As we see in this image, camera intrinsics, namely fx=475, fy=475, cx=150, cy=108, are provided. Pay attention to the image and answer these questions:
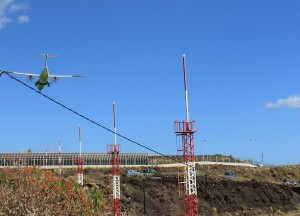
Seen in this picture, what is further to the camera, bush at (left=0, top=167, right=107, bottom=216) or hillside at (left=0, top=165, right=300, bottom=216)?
hillside at (left=0, top=165, right=300, bottom=216)

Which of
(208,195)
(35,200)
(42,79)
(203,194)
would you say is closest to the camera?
(35,200)

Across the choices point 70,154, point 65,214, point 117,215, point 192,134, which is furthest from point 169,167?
point 65,214

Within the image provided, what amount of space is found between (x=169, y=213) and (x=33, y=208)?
51.5 m

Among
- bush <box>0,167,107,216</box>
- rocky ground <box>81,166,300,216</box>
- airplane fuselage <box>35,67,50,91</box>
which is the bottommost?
rocky ground <box>81,166,300,216</box>

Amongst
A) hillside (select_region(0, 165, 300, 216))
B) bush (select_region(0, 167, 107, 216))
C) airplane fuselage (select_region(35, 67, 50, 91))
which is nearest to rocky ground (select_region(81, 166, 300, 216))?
Answer: hillside (select_region(0, 165, 300, 216))

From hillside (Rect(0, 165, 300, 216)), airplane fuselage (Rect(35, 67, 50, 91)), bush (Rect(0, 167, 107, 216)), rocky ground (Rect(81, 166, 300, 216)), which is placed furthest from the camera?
rocky ground (Rect(81, 166, 300, 216))

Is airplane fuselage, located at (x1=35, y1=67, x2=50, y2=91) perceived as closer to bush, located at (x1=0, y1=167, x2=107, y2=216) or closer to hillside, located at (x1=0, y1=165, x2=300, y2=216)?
bush, located at (x1=0, y1=167, x2=107, y2=216)

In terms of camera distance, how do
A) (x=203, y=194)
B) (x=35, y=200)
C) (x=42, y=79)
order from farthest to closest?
(x=203, y=194), (x=42, y=79), (x=35, y=200)

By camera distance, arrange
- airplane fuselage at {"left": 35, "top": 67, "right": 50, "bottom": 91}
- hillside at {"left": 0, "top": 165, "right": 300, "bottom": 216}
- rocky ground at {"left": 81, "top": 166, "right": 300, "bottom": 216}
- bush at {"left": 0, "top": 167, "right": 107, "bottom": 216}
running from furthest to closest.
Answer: rocky ground at {"left": 81, "top": 166, "right": 300, "bottom": 216}, hillside at {"left": 0, "top": 165, "right": 300, "bottom": 216}, airplane fuselage at {"left": 35, "top": 67, "right": 50, "bottom": 91}, bush at {"left": 0, "top": 167, "right": 107, "bottom": 216}

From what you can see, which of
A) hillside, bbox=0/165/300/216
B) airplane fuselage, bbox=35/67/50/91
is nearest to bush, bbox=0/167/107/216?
airplane fuselage, bbox=35/67/50/91

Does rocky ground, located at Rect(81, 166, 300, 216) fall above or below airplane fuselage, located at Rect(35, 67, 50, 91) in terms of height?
below

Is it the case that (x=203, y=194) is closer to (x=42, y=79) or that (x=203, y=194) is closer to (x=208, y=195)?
(x=208, y=195)

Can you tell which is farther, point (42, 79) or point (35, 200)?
point (42, 79)

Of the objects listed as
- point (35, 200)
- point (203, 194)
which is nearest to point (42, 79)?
point (35, 200)
